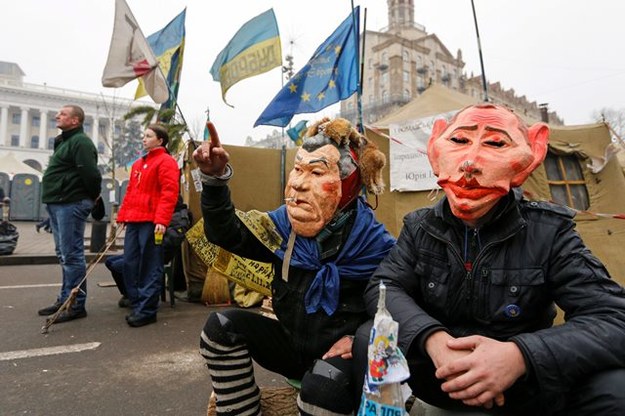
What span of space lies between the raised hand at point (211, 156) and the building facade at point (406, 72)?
154 feet

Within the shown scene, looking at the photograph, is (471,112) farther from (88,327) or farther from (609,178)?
(609,178)

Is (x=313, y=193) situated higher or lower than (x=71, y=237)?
higher

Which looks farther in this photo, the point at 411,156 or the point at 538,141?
the point at 411,156

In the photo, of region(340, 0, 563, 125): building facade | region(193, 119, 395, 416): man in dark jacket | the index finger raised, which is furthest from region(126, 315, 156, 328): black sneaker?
region(340, 0, 563, 125): building facade

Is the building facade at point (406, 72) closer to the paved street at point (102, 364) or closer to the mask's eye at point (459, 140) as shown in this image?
the paved street at point (102, 364)

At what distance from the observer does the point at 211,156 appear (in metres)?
1.63

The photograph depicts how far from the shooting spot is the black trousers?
0.91m

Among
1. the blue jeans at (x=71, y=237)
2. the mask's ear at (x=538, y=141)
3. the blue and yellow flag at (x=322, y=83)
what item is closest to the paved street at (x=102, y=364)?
the blue jeans at (x=71, y=237)

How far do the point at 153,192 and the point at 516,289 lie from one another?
11.1 ft

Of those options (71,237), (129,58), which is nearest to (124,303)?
(71,237)

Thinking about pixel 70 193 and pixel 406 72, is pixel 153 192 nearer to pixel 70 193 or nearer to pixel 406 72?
pixel 70 193

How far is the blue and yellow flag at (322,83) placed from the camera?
4473 mm

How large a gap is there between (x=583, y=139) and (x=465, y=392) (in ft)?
17.1

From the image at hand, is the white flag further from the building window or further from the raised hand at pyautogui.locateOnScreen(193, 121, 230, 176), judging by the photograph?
the building window
